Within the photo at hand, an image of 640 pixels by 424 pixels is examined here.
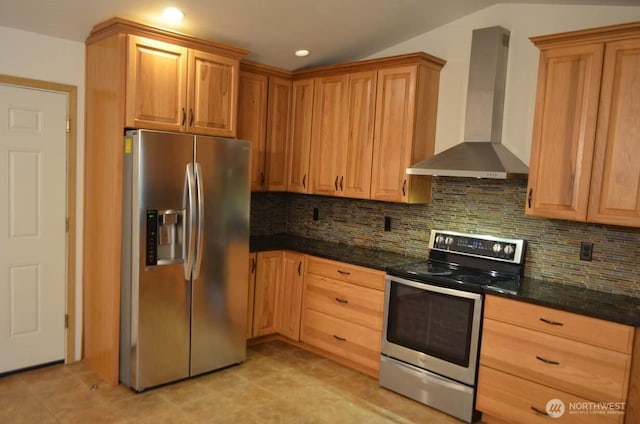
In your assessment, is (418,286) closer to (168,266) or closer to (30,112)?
(168,266)

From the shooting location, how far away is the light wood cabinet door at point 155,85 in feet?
9.91

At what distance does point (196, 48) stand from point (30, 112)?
3.84 feet

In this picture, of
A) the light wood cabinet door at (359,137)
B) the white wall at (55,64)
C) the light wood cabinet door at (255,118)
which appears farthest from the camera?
the light wood cabinet door at (255,118)

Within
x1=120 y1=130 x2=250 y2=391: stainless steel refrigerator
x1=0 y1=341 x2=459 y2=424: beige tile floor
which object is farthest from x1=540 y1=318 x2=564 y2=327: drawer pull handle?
x1=120 y1=130 x2=250 y2=391: stainless steel refrigerator

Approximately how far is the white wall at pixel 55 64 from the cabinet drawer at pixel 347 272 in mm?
1734

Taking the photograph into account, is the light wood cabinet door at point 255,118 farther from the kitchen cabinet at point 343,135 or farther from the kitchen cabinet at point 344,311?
the kitchen cabinet at point 344,311

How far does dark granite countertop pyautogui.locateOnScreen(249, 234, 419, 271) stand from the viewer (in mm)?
3574

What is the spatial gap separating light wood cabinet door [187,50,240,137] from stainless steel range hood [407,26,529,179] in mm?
1387

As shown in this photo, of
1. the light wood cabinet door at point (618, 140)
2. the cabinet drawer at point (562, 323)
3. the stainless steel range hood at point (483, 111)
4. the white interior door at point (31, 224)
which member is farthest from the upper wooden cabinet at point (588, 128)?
the white interior door at point (31, 224)

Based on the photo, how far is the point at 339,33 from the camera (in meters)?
3.64

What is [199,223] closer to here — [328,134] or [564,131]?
[328,134]

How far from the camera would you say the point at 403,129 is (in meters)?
3.55

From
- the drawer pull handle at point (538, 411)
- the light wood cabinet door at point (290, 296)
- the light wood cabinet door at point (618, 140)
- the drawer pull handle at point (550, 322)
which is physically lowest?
the drawer pull handle at point (538, 411)

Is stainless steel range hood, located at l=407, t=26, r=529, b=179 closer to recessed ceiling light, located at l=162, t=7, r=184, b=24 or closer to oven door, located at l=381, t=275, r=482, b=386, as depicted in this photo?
oven door, located at l=381, t=275, r=482, b=386
